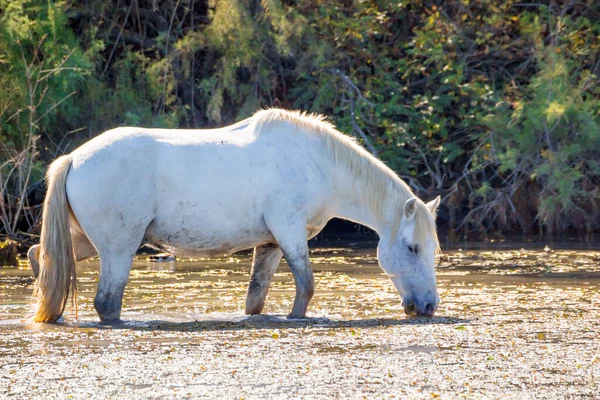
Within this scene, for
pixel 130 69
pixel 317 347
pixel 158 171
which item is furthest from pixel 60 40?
pixel 317 347

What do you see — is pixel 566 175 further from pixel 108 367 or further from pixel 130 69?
pixel 108 367

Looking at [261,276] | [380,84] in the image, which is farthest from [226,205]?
[380,84]

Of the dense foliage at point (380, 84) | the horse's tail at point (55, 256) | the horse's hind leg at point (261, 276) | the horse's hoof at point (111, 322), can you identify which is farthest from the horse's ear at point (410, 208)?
the dense foliage at point (380, 84)

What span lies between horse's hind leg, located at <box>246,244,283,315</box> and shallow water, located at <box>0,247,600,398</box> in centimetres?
11

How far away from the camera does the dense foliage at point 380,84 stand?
14336mm

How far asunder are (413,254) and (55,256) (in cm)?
270

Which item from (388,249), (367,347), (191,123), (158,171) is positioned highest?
(191,123)

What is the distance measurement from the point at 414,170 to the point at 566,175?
236cm

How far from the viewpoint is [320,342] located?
6.38 m

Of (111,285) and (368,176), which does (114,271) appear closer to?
(111,285)

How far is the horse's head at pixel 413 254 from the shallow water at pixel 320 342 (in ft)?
0.69

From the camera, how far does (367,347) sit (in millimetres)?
6156

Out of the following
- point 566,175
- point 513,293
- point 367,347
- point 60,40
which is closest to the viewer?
point 367,347

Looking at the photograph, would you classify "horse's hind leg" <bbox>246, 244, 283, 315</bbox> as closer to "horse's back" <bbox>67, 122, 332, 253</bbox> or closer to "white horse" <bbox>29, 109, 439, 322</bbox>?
"white horse" <bbox>29, 109, 439, 322</bbox>
